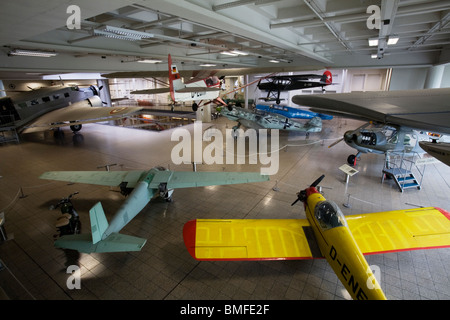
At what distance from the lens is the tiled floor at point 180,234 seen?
4520mm

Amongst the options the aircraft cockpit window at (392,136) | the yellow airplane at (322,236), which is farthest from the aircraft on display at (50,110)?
the aircraft cockpit window at (392,136)

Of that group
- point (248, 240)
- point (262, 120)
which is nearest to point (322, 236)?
point (248, 240)

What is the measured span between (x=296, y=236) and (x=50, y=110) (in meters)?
20.2

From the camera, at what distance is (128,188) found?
7.20 m

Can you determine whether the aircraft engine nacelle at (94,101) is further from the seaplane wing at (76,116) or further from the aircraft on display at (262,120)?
the aircraft on display at (262,120)

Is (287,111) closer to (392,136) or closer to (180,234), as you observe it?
(392,136)

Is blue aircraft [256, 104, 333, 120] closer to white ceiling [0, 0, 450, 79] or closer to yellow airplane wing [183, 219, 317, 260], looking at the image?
white ceiling [0, 0, 450, 79]

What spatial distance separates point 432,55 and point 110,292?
2122cm

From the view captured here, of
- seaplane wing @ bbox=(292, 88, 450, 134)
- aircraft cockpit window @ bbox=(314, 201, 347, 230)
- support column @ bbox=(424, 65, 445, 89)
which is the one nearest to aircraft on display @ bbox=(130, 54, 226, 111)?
aircraft cockpit window @ bbox=(314, 201, 347, 230)

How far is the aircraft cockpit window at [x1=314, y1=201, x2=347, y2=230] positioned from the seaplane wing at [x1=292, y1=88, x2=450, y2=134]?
2469 mm
